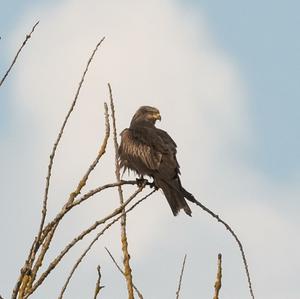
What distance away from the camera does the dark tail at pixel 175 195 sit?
9609 mm

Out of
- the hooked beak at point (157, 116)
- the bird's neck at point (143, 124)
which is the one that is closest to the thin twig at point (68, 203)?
the bird's neck at point (143, 124)

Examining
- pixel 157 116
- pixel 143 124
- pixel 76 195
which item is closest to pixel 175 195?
pixel 143 124

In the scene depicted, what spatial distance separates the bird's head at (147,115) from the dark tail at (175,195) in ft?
11.7

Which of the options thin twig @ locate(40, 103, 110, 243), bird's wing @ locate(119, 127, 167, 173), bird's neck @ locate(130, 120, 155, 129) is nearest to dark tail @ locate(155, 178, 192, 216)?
bird's wing @ locate(119, 127, 167, 173)

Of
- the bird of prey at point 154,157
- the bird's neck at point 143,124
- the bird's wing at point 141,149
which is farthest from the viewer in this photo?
the bird's neck at point 143,124

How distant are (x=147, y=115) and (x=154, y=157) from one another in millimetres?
3219

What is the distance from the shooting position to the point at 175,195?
9.95 meters

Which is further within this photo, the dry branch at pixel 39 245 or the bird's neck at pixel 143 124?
the bird's neck at pixel 143 124

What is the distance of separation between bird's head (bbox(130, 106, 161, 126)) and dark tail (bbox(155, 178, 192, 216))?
3.56 meters

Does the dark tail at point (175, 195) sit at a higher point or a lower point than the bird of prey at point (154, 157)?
lower

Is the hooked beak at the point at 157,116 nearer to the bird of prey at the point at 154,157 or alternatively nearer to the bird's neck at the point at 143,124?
the bird's neck at the point at 143,124

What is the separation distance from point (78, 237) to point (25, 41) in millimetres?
1140

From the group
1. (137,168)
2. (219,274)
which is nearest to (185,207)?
(137,168)

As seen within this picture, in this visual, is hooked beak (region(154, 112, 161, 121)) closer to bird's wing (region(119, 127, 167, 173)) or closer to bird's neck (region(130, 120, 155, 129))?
bird's neck (region(130, 120, 155, 129))
